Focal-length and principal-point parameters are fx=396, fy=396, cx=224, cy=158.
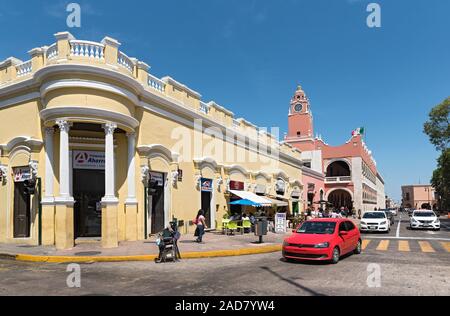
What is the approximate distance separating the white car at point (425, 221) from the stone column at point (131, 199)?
2140 centimetres

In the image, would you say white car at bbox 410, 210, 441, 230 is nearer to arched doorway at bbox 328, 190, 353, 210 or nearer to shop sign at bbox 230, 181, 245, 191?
shop sign at bbox 230, 181, 245, 191

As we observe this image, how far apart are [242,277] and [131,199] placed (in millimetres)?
9556

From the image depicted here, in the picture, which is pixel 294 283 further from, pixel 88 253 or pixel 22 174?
pixel 22 174

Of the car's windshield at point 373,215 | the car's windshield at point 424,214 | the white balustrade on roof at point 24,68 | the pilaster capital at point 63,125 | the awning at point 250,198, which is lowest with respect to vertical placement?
the car's windshield at point 424,214

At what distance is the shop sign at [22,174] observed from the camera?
17750 mm

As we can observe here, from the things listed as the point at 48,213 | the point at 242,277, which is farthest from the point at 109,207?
the point at 242,277

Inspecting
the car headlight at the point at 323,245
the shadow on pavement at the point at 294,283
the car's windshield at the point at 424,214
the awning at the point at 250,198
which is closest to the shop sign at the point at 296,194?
the car's windshield at the point at 424,214

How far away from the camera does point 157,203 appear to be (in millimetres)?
20672

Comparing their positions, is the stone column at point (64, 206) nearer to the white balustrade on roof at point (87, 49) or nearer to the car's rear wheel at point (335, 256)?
the white balustrade on roof at point (87, 49)

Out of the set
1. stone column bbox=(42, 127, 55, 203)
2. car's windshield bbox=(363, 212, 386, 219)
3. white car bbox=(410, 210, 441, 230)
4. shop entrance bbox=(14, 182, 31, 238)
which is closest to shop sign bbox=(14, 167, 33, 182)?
shop entrance bbox=(14, 182, 31, 238)
